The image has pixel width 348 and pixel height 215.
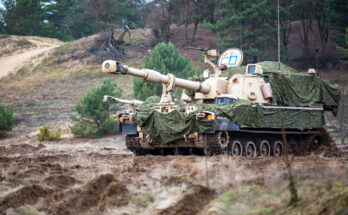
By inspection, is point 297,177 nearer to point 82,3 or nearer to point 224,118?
point 224,118

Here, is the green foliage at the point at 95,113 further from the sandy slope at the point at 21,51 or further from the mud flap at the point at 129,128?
the sandy slope at the point at 21,51

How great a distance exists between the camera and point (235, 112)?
14.8 metres

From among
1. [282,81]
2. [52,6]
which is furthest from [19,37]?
[282,81]

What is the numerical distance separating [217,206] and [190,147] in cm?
872

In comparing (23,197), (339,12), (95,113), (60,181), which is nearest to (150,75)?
(60,181)

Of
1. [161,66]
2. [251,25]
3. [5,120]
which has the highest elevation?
[251,25]

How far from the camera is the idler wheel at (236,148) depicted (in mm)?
15286

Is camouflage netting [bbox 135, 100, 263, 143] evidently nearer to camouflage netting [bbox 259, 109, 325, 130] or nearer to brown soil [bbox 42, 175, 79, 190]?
camouflage netting [bbox 259, 109, 325, 130]

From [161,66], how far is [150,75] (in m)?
17.8

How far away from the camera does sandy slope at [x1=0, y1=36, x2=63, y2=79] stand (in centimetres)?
5331

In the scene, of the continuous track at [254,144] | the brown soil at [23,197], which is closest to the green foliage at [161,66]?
the continuous track at [254,144]

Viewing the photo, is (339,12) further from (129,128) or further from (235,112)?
(129,128)

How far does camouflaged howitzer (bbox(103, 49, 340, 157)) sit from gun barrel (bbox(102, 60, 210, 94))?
25mm

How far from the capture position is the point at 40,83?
4781 cm
